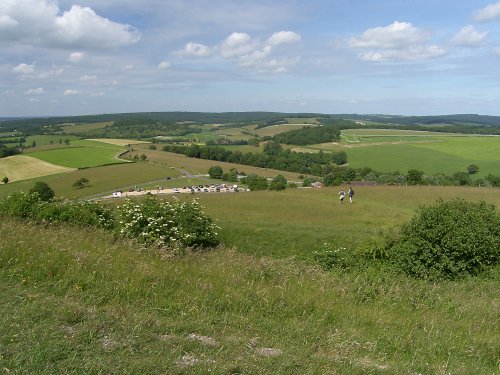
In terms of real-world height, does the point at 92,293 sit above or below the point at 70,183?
above

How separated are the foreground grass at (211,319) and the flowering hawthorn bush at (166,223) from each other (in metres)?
4.38

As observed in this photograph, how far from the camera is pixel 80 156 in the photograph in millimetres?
89875

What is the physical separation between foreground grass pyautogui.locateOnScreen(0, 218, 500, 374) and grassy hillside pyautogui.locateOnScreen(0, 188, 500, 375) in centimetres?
2

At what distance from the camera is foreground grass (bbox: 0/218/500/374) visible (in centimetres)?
388

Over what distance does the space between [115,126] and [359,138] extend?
358 feet

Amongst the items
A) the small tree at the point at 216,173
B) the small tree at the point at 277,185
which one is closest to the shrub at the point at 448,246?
the small tree at the point at 277,185

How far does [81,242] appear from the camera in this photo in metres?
8.06

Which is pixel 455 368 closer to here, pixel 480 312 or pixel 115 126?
pixel 480 312

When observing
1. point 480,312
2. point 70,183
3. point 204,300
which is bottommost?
point 70,183

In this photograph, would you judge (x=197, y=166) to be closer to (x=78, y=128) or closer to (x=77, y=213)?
(x=77, y=213)

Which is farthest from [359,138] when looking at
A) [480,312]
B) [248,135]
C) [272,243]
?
[480,312]

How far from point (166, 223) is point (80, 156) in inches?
3328

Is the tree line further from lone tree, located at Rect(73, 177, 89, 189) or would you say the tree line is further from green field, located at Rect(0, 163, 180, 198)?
lone tree, located at Rect(73, 177, 89, 189)

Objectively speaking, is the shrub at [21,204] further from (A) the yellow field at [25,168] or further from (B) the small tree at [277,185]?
(A) the yellow field at [25,168]
